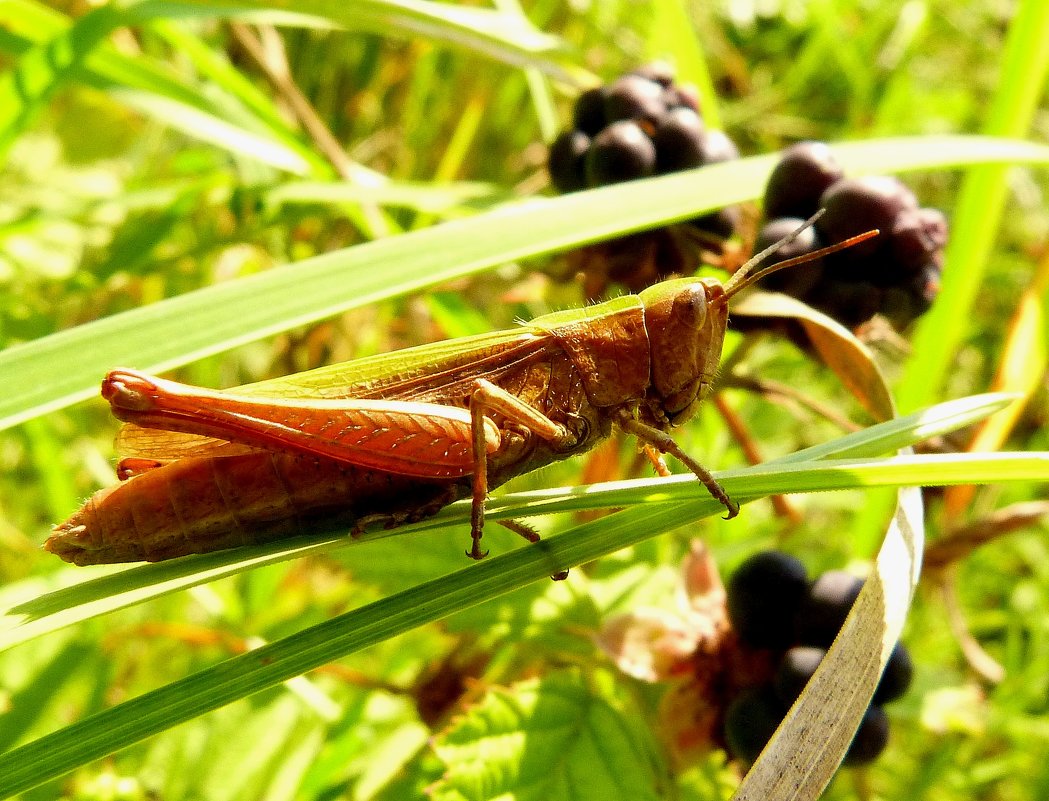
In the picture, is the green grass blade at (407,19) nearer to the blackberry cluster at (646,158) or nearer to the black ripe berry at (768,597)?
the blackberry cluster at (646,158)

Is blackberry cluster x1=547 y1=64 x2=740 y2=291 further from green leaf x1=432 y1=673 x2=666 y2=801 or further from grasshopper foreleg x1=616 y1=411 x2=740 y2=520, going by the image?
green leaf x1=432 y1=673 x2=666 y2=801

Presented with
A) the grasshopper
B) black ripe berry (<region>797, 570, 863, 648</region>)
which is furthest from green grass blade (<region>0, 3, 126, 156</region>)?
black ripe berry (<region>797, 570, 863, 648</region>)

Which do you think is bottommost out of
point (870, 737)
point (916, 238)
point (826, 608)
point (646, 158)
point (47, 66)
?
point (870, 737)

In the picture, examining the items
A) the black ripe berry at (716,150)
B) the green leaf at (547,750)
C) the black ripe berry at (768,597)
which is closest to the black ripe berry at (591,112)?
the black ripe berry at (716,150)

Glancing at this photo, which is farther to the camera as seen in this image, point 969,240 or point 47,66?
point 969,240

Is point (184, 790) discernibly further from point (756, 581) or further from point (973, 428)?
point (973, 428)

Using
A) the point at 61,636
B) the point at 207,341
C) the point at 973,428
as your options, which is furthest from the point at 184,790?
the point at 973,428

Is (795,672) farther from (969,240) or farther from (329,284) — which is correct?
(969,240)

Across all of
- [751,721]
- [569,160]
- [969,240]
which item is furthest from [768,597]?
[969,240]
